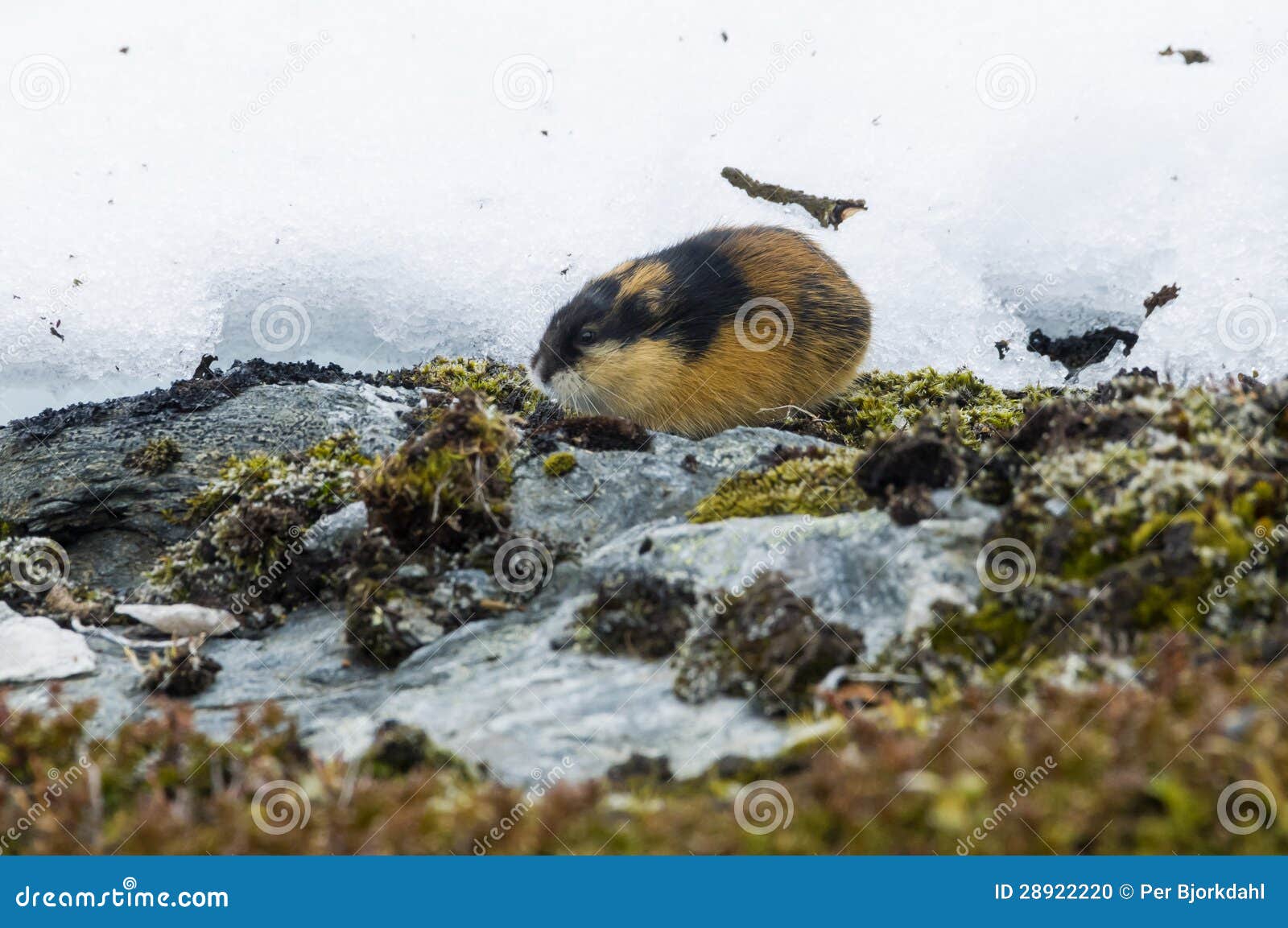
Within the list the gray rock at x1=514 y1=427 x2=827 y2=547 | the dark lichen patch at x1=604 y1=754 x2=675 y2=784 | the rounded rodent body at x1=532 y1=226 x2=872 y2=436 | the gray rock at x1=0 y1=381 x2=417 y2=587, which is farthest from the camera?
the rounded rodent body at x1=532 y1=226 x2=872 y2=436

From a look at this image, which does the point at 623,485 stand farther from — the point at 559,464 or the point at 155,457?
the point at 155,457

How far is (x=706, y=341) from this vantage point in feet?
28.4

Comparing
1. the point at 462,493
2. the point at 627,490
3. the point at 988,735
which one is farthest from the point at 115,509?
the point at 988,735

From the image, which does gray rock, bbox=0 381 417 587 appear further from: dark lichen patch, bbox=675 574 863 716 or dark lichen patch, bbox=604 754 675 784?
dark lichen patch, bbox=604 754 675 784

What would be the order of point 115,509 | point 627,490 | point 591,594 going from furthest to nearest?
point 115,509 → point 627,490 → point 591,594

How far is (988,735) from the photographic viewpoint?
130 inches

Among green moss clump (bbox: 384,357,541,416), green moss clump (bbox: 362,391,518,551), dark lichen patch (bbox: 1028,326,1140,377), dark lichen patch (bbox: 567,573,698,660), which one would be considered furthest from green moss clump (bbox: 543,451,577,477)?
dark lichen patch (bbox: 1028,326,1140,377)

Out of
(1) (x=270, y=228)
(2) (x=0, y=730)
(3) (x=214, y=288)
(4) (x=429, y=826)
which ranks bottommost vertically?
(2) (x=0, y=730)

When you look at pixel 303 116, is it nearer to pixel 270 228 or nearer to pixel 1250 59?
pixel 270 228

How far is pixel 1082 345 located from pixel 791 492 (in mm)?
5125

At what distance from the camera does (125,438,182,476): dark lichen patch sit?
295 inches

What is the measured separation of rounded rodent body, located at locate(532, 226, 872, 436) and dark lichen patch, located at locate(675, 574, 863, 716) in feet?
13.1

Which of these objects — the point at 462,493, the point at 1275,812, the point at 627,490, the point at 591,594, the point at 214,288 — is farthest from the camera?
the point at 214,288

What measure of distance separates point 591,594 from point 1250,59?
10648 mm
